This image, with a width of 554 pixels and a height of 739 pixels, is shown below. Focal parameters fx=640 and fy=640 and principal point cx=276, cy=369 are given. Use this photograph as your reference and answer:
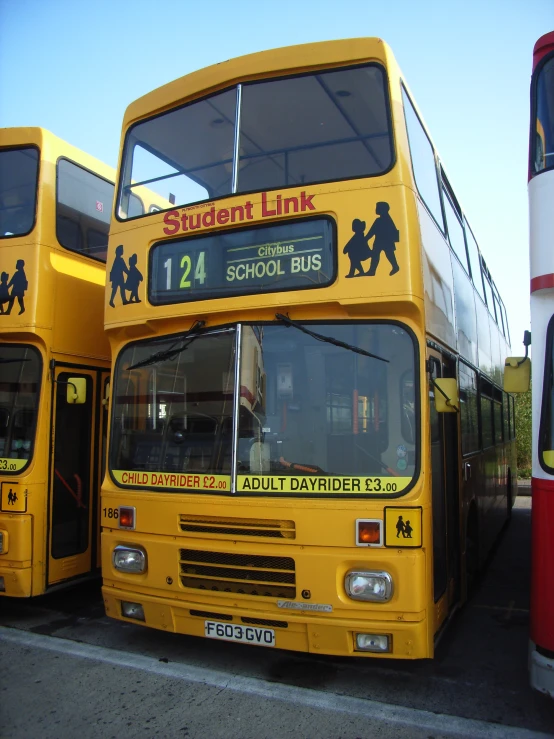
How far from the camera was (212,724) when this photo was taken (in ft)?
13.1

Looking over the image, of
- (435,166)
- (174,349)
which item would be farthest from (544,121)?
(174,349)

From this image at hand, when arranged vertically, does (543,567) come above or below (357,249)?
below

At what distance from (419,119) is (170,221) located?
Result: 2.34 m

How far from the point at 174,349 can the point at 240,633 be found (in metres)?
2.14

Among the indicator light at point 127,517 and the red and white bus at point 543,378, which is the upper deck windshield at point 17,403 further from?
the red and white bus at point 543,378

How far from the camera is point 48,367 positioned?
245 inches

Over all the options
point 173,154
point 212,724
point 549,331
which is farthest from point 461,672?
point 173,154

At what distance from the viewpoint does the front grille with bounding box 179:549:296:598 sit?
434 centimetres

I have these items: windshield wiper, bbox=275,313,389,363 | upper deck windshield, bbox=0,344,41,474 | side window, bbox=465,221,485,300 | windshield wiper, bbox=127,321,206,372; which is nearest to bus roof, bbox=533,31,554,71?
windshield wiper, bbox=275,313,389,363

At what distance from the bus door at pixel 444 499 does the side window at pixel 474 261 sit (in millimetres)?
2767

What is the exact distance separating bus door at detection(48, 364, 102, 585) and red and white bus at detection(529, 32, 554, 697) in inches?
167

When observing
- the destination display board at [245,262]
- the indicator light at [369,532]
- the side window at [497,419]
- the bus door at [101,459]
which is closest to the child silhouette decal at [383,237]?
the destination display board at [245,262]

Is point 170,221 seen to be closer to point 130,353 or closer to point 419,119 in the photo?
point 130,353

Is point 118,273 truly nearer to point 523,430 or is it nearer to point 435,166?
point 435,166
